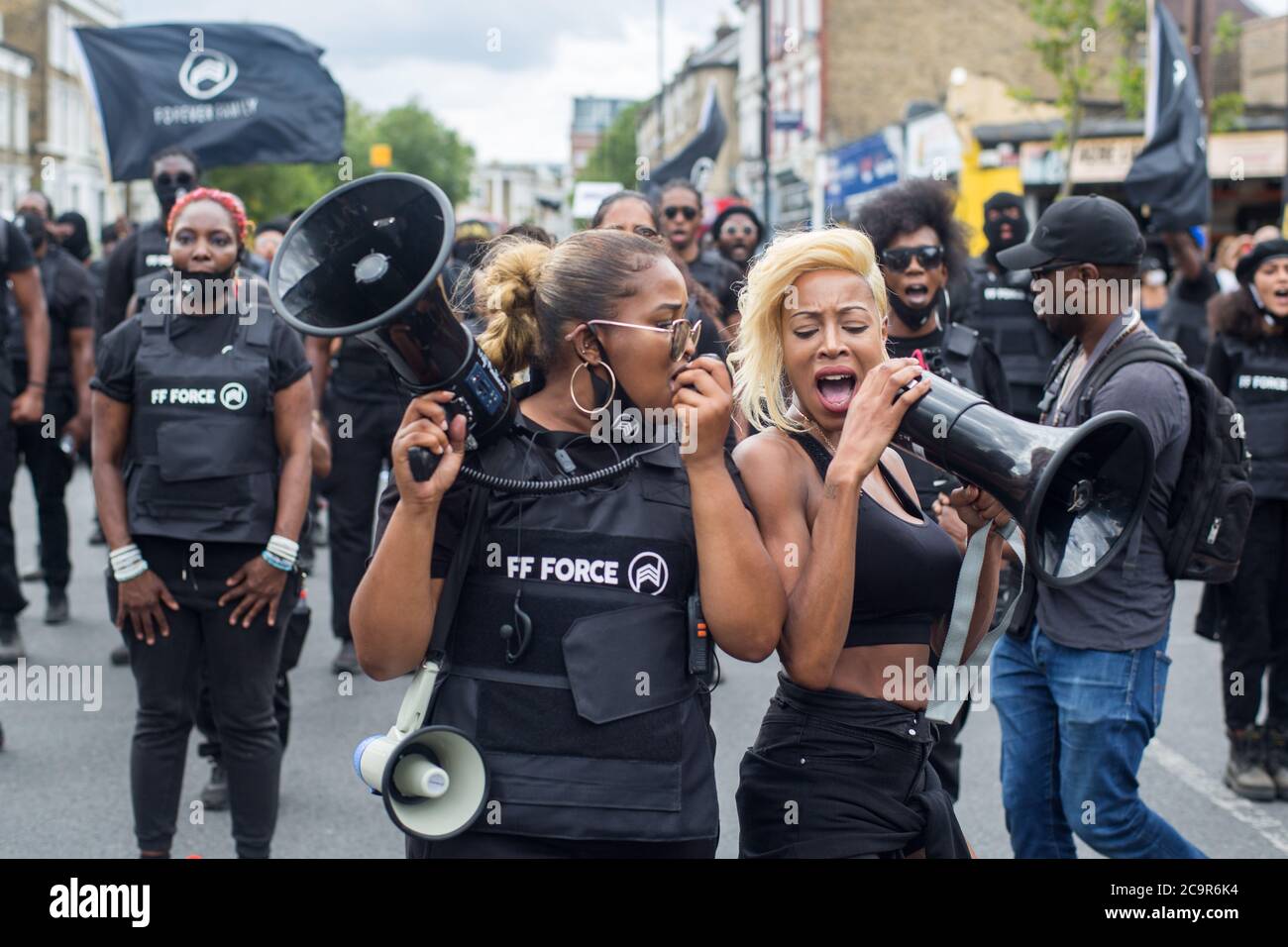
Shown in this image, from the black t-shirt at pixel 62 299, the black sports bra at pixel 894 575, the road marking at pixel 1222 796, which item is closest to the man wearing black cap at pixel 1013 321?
the road marking at pixel 1222 796

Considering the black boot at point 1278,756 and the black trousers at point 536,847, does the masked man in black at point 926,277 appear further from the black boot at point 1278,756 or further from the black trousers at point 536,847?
the black trousers at point 536,847

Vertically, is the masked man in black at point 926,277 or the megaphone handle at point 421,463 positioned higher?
the masked man in black at point 926,277

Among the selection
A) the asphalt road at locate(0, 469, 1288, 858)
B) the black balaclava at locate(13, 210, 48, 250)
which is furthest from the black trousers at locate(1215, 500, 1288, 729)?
the black balaclava at locate(13, 210, 48, 250)

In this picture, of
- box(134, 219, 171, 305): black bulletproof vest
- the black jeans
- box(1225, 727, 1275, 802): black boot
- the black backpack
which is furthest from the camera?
box(134, 219, 171, 305): black bulletproof vest

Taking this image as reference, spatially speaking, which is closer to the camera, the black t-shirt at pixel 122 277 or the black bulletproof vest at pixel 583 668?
the black bulletproof vest at pixel 583 668

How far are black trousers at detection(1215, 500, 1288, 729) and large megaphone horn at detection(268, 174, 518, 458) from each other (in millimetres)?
4084

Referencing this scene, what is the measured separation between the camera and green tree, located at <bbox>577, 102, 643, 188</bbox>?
234ft

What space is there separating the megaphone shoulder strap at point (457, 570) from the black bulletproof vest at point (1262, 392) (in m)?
4.04

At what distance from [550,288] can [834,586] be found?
0.74 m

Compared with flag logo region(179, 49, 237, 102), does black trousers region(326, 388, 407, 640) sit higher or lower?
lower

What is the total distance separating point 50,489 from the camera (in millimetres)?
7840

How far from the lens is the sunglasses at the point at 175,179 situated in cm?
677

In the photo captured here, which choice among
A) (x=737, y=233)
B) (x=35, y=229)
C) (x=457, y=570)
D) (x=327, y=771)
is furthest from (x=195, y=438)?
(x=737, y=233)

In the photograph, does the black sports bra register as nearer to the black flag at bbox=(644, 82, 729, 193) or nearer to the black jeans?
the black jeans
